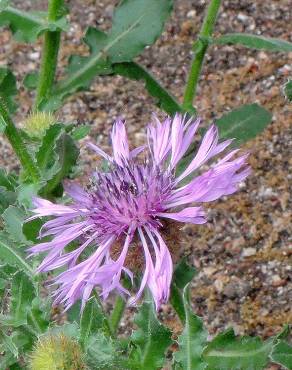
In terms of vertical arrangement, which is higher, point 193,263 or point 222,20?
point 222,20

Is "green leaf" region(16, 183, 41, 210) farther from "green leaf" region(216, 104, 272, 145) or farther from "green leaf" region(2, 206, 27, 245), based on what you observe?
"green leaf" region(216, 104, 272, 145)

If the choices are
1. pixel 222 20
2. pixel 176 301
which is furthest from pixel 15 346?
pixel 222 20

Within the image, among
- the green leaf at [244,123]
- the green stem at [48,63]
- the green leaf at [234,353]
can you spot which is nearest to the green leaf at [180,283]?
the green leaf at [234,353]

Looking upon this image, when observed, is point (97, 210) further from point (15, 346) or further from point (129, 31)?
point (129, 31)

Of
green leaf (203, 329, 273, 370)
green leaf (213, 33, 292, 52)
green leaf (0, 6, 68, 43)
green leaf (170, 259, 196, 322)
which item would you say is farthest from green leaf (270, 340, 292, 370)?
green leaf (0, 6, 68, 43)

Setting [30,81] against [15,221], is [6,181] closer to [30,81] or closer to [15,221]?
[15,221]

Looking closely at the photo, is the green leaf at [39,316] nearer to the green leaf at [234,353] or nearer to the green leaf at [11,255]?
the green leaf at [11,255]

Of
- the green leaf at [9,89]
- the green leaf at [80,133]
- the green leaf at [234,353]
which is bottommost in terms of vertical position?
the green leaf at [234,353]
